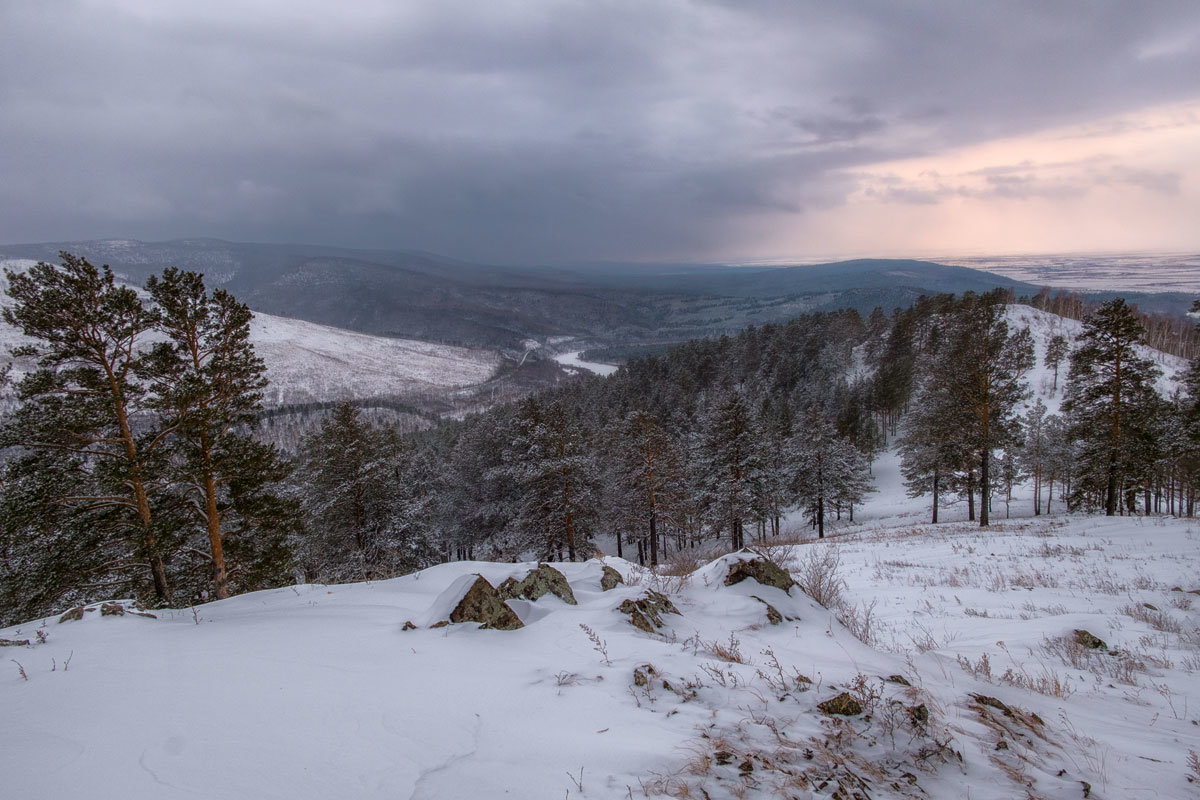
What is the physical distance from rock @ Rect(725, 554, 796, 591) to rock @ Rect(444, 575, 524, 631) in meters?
2.96

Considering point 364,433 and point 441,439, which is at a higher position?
point 364,433

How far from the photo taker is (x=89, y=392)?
32.2ft

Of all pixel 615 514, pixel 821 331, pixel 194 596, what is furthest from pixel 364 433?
pixel 821 331

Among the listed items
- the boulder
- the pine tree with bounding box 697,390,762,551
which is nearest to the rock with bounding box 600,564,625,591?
the boulder

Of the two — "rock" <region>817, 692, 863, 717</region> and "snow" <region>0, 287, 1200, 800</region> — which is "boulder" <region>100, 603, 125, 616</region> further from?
"rock" <region>817, 692, 863, 717</region>

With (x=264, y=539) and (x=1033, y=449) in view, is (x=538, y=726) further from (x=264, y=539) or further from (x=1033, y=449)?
(x=1033, y=449)

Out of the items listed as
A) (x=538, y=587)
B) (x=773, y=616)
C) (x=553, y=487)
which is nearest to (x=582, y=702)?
(x=538, y=587)

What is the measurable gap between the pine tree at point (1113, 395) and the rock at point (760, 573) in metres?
20.9

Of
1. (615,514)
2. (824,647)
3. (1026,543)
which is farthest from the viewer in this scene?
(615,514)

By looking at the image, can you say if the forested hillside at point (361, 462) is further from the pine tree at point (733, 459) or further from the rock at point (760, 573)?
the rock at point (760, 573)

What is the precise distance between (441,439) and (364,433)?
36.2 m

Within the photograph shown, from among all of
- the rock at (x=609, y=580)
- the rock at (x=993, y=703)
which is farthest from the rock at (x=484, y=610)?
the rock at (x=993, y=703)

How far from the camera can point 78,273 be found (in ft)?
33.1

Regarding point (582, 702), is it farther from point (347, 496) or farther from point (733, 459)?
point (733, 459)
